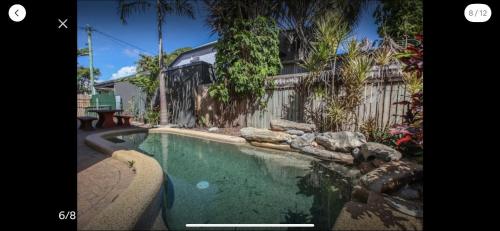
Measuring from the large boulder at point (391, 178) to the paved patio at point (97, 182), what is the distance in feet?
10.3

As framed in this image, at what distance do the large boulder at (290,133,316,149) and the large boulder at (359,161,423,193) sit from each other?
2406 mm

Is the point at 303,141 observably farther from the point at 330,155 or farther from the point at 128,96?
the point at 128,96

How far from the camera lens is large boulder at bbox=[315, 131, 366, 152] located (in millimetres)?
4543

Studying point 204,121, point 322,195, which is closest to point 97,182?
point 322,195

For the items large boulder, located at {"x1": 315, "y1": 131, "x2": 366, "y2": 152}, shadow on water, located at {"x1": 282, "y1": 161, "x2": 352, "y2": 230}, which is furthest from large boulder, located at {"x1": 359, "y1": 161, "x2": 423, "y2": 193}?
large boulder, located at {"x1": 315, "y1": 131, "x2": 366, "y2": 152}

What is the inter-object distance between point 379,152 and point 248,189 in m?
2.65

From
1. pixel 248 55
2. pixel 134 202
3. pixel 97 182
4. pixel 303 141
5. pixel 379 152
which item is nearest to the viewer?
pixel 134 202

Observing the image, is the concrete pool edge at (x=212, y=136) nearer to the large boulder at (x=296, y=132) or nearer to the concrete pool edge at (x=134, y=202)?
the large boulder at (x=296, y=132)

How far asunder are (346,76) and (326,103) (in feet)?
3.22

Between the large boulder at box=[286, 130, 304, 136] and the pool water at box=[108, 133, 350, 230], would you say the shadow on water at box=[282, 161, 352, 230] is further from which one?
the large boulder at box=[286, 130, 304, 136]

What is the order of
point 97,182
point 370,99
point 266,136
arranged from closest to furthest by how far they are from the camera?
point 97,182 < point 370,99 < point 266,136

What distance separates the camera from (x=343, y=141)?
464cm
